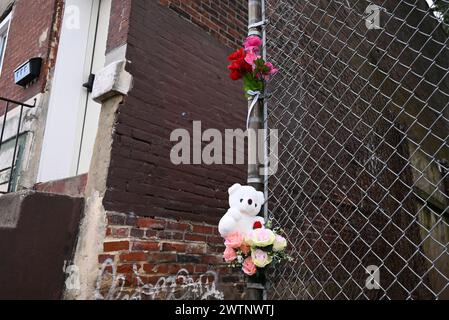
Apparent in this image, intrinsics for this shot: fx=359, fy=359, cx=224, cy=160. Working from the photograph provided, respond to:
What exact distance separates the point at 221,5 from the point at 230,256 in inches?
137

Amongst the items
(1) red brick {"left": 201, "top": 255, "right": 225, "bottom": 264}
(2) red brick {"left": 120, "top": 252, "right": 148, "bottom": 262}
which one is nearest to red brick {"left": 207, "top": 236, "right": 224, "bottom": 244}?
(1) red brick {"left": 201, "top": 255, "right": 225, "bottom": 264}

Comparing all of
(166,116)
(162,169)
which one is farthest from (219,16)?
(162,169)

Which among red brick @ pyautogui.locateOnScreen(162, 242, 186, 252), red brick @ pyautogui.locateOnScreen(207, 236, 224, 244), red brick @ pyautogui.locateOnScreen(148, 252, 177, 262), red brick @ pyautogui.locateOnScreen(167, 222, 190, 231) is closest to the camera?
red brick @ pyautogui.locateOnScreen(148, 252, 177, 262)

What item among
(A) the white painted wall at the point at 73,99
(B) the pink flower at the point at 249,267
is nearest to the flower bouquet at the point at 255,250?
(B) the pink flower at the point at 249,267

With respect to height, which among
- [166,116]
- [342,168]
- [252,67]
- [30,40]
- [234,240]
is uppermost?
[30,40]

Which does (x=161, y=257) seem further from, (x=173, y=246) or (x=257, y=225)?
(x=257, y=225)

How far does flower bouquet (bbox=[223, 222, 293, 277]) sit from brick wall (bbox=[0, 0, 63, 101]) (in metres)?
3.08

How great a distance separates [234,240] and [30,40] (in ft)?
13.0

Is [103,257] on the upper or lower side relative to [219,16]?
lower

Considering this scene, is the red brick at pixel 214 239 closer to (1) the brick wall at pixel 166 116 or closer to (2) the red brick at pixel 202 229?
(2) the red brick at pixel 202 229

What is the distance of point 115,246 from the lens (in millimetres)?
2631

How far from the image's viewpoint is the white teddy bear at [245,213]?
5.64 feet

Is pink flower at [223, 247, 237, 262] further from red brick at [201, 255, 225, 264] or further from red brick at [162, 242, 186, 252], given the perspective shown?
red brick at [201, 255, 225, 264]

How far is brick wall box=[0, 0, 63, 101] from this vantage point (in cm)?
390
